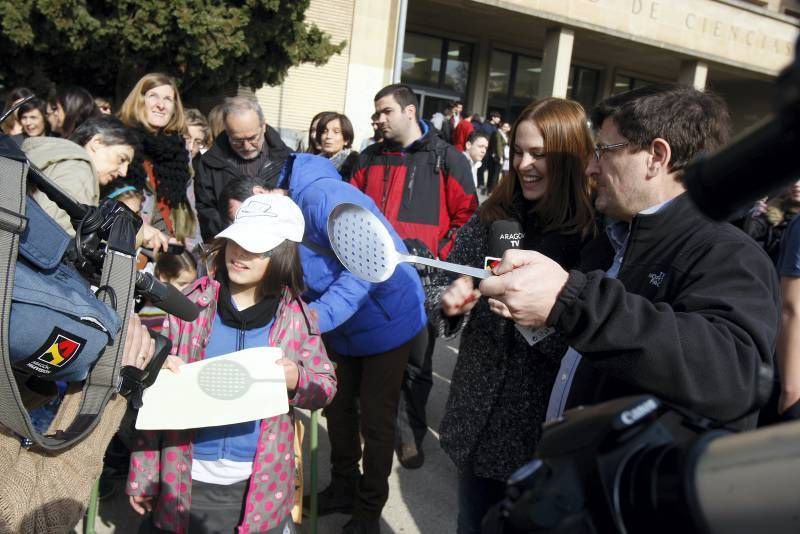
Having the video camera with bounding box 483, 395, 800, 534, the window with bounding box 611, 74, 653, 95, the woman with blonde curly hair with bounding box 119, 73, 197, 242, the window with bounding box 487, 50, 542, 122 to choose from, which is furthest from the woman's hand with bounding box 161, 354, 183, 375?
the window with bounding box 611, 74, 653, 95

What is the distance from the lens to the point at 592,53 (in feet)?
63.9

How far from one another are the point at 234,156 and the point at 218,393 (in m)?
2.54

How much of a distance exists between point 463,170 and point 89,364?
3211mm

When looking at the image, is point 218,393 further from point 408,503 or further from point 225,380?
point 408,503

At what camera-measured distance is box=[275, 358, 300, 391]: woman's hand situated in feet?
6.60

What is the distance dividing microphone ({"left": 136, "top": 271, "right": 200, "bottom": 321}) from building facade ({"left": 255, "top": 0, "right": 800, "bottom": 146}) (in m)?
10.7

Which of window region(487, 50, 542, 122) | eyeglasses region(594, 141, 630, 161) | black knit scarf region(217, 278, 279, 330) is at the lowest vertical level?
black knit scarf region(217, 278, 279, 330)

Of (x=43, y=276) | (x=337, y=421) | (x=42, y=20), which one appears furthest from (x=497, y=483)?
(x=42, y=20)

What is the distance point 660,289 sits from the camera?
1.33 meters

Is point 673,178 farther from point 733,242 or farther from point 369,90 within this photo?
point 369,90

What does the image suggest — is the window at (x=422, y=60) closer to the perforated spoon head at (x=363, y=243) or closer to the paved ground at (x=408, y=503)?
the paved ground at (x=408, y=503)

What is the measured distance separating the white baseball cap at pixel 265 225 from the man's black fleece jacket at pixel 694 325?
1.16 m

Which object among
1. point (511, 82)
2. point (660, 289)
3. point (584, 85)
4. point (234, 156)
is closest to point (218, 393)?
point (660, 289)

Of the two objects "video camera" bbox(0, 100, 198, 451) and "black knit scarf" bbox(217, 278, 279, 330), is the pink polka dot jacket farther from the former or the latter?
"video camera" bbox(0, 100, 198, 451)
